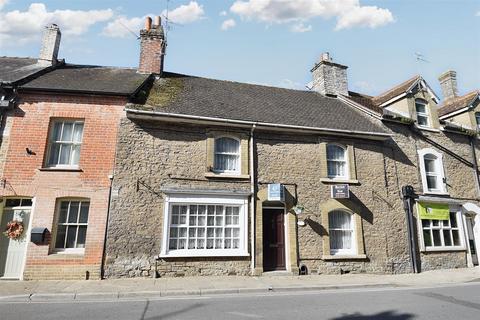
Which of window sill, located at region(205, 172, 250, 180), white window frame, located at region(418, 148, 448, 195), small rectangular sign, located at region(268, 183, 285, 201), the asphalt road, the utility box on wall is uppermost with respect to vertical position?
white window frame, located at region(418, 148, 448, 195)

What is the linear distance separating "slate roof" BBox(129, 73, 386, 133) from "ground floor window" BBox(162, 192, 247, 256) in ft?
11.1

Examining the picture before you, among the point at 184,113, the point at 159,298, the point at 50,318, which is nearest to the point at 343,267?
the point at 159,298

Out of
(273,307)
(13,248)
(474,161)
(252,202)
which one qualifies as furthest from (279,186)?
(474,161)

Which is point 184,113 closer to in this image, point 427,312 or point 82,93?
point 82,93

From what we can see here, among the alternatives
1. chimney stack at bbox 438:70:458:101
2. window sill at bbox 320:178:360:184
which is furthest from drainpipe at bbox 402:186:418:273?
chimney stack at bbox 438:70:458:101

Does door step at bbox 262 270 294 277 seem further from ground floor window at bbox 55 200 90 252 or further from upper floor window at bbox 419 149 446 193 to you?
upper floor window at bbox 419 149 446 193

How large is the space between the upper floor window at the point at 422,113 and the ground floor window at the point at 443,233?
15.0ft

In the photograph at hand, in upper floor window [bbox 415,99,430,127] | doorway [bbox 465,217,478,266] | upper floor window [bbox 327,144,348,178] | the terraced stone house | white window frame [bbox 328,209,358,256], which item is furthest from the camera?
upper floor window [bbox 415,99,430,127]

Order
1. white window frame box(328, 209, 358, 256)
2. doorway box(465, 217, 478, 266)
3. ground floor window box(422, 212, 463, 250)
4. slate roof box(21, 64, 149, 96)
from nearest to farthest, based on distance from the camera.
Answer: slate roof box(21, 64, 149, 96) → white window frame box(328, 209, 358, 256) → ground floor window box(422, 212, 463, 250) → doorway box(465, 217, 478, 266)

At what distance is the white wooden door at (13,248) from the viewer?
9.81 meters

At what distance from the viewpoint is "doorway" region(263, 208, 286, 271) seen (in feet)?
38.2

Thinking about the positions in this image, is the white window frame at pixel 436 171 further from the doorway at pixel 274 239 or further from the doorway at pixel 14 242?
the doorway at pixel 14 242

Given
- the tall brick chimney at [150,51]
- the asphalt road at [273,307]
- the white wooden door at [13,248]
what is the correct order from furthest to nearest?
the tall brick chimney at [150,51], the white wooden door at [13,248], the asphalt road at [273,307]

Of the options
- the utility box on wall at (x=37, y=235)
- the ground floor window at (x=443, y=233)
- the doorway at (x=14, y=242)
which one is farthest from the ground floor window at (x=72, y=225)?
the ground floor window at (x=443, y=233)
